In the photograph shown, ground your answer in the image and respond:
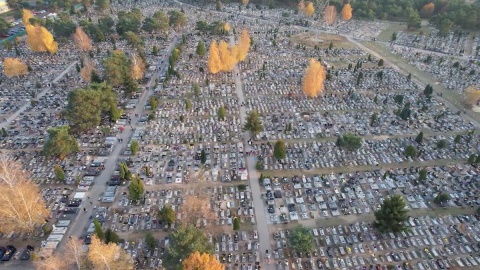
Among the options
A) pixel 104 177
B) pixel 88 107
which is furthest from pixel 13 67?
pixel 104 177

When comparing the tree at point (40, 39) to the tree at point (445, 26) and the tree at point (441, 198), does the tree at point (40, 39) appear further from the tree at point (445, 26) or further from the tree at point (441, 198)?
the tree at point (445, 26)

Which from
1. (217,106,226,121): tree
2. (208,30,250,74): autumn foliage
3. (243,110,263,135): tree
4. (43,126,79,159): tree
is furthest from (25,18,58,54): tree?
(243,110,263,135): tree

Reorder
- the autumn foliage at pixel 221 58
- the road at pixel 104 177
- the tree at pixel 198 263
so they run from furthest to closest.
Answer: the autumn foliage at pixel 221 58 → the road at pixel 104 177 → the tree at pixel 198 263

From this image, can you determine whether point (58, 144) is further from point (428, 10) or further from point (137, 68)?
point (428, 10)

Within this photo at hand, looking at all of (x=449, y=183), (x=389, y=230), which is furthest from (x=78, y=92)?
(x=449, y=183)

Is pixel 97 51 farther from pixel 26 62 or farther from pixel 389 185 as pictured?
pixel 389 185

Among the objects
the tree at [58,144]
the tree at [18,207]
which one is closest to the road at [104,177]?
the tree at [18,207]
